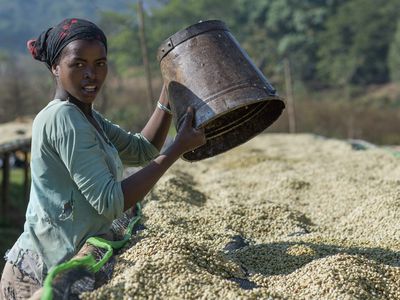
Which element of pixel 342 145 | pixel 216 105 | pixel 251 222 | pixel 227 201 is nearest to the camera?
pixel 216 105

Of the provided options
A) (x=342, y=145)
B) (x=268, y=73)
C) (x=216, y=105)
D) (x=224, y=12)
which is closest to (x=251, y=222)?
(x=216, y=105)

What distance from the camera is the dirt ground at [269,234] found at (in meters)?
2.68

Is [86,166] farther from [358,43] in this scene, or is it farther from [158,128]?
[358,43]

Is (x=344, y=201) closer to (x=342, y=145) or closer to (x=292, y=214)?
(x=292, y=214)

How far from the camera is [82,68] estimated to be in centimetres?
259

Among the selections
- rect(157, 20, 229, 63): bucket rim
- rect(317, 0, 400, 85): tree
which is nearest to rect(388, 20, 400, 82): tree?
rect(317, 0, 400, 85): tree

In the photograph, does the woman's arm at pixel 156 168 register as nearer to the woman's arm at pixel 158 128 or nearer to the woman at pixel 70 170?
the woman at pixel 70 170

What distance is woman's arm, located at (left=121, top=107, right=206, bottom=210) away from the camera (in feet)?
8.39

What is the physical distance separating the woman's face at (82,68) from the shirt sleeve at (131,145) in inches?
20.5

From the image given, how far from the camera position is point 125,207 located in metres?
2.57

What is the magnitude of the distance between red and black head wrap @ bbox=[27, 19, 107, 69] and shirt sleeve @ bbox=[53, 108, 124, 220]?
276mm

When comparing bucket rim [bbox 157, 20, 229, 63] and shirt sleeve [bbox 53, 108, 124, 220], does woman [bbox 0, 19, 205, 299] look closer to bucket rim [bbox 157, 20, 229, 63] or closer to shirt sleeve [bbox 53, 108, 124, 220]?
shirt sleeve [bbox 53, 108, 124, 220]

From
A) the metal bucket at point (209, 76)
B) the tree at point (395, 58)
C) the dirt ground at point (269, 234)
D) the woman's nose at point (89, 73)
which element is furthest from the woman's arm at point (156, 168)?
the tree at point (395, 58)

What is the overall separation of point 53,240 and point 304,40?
1662 inches
